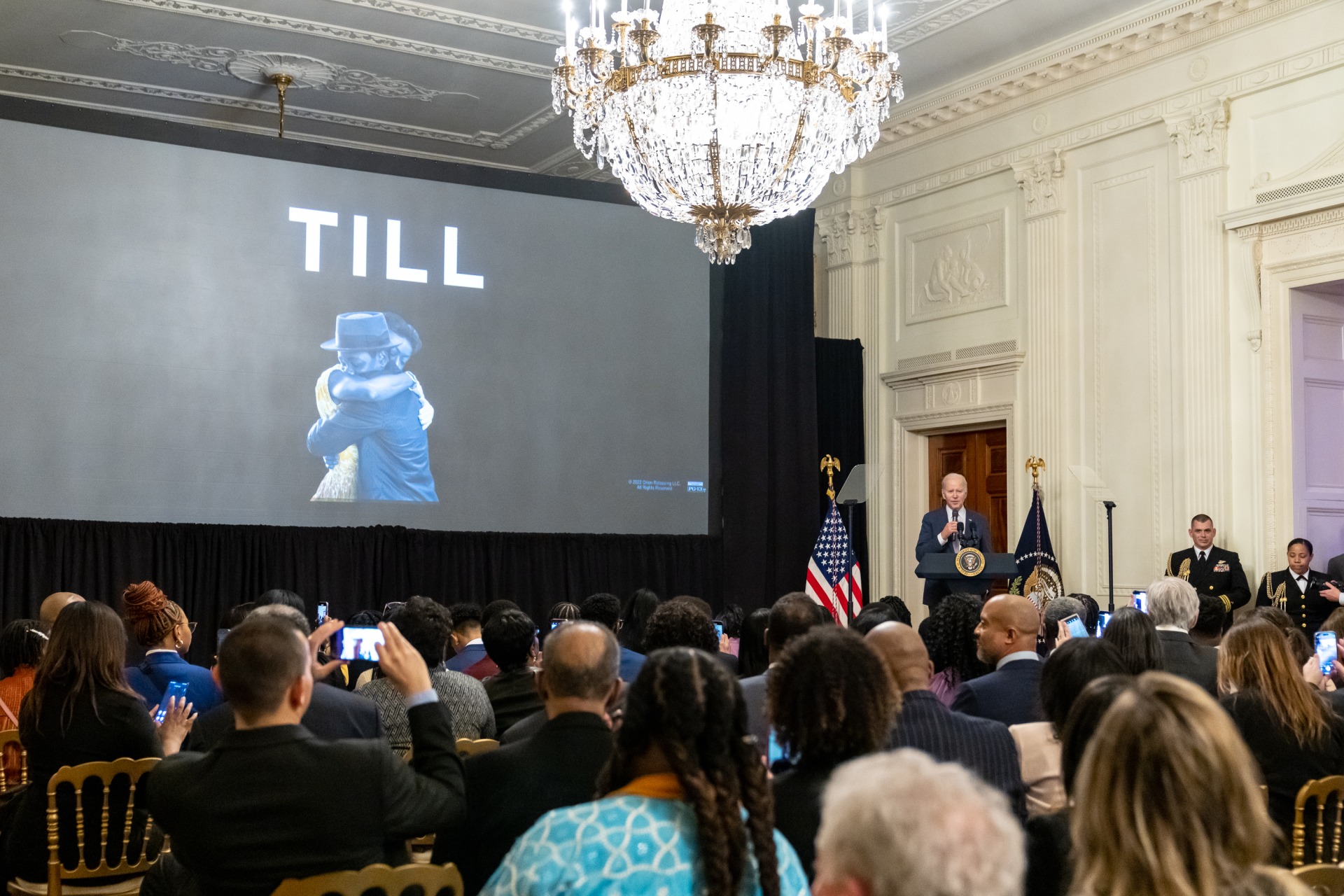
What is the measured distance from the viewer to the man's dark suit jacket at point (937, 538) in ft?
26.5

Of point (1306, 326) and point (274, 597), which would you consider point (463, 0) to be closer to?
point (274, 597)

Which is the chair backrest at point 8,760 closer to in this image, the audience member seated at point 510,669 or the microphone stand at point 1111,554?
the audience member seated at point 510,669

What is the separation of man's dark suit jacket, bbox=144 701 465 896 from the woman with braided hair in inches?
20.7

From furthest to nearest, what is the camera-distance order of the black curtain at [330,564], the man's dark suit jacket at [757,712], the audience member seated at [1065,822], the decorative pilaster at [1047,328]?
the decorative pilaster at [1047,328]
the black curtain at [330,564]
the man's dark suit jacket at [757,712]
the audience member seated at [1065,822]

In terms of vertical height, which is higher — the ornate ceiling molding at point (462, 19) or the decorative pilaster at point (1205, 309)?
the ornate ceiling molding at point (462, 19)

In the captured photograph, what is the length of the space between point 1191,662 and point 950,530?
147 inches

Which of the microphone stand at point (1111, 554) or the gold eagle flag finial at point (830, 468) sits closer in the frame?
the microphone stand at point (1111, 554)

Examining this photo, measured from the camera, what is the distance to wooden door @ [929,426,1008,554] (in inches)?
417

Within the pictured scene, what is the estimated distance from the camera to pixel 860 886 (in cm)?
123

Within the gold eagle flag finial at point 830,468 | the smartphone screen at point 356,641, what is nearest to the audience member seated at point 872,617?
the smartphone screen at point 356,641

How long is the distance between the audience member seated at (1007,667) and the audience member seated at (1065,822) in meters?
1.31

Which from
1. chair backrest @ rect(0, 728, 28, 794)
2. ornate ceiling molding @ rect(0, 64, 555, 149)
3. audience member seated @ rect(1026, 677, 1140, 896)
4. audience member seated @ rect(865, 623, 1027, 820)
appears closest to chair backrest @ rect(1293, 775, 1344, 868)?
audience member seated @ rect(865, 623, 1027, 820)

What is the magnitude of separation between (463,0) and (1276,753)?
25.6 ft

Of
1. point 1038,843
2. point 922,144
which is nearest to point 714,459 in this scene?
point 922,144
